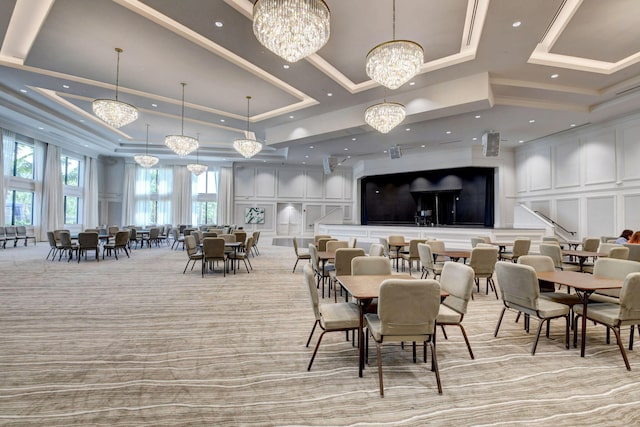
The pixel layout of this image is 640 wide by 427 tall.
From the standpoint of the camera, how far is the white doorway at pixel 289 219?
1888 cm

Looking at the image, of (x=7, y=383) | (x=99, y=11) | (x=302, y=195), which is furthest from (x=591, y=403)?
(x=302, y=195)

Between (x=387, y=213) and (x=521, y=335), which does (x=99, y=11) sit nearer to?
(x=521, y=335)

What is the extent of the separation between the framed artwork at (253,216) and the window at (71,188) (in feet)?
27.5

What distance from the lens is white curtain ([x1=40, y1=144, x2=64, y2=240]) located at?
13.5 m

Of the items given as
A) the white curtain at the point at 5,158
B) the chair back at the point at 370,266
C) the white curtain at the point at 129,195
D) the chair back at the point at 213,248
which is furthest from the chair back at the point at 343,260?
the white curtain at the point at 129,195

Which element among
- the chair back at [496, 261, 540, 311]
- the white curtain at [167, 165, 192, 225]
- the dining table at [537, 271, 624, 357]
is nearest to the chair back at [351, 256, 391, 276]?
the chair back at [496, 261, 540, 311]

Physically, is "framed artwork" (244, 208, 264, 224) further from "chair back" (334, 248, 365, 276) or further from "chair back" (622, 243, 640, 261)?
"chair back" (622, 243, 640, 261)

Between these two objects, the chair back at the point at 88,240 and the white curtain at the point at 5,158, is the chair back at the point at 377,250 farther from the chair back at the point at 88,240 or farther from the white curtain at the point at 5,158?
the white curtain at the point at 5,158

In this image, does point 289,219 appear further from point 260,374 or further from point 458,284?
point 260,374

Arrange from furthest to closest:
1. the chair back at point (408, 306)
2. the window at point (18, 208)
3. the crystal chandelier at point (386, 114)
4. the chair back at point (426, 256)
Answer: the window at point (18, 208), the crystal chandelier at point (386, 114), the chair back at point (426, 256), the chair back at point (408, 306)

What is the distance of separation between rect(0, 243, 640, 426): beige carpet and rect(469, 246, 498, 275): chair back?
0.77 m

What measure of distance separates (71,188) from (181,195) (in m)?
5.03

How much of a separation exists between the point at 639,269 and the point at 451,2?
14.2 ft

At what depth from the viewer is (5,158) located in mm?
11734
